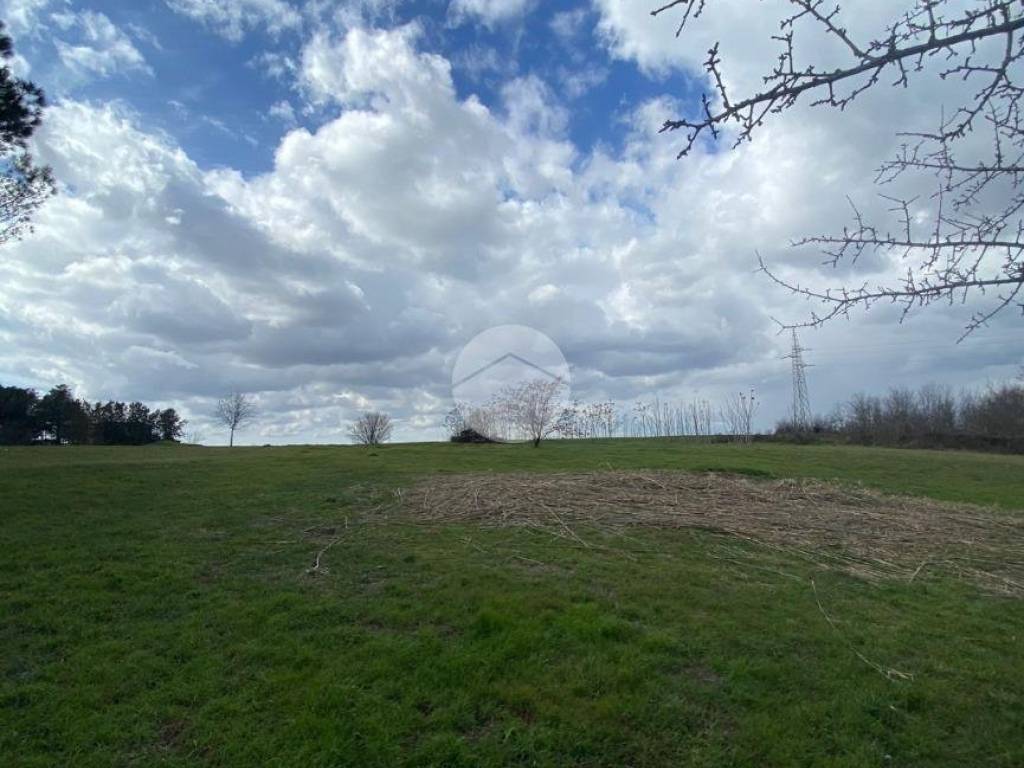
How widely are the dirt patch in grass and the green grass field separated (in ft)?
2.33

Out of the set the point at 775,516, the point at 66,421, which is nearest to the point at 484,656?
the point at 775,516

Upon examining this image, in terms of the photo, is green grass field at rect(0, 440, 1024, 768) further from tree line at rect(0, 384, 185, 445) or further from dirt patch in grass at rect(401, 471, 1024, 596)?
tree line at rect(0, 384, 185, 445)

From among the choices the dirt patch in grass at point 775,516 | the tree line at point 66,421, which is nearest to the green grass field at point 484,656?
the dirt patch in grass at point 775,516

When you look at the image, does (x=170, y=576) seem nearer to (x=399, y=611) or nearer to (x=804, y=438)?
(x=399, y=611)

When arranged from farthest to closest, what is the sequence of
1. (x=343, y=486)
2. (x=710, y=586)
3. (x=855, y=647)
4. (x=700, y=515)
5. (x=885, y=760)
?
(x=343, y=486) < (x=700, y=515) < (x=710, y=586) < (x=855, y=647) < (x=885, y=760)

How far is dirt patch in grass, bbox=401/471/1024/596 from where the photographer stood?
7.18 m

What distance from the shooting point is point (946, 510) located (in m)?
10.9

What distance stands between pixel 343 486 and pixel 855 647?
33.5 feet

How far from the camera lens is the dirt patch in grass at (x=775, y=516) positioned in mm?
7180

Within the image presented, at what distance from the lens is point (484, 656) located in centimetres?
400

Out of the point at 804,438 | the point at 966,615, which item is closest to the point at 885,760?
the point at 966,615

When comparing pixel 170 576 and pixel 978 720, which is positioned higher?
pixel 170 576

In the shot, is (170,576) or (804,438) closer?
(170,576)

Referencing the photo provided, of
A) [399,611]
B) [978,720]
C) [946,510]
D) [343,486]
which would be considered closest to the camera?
[978,720]
